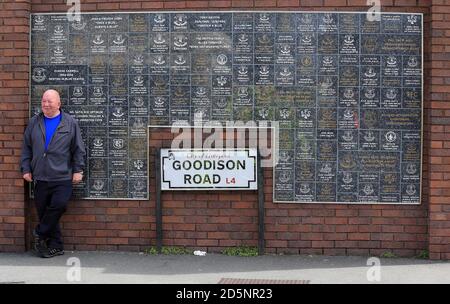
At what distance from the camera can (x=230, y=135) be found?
712 cm

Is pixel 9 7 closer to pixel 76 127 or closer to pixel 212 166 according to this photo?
pixel 76 127

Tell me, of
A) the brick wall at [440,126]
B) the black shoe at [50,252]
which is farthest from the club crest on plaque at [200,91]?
the brick wall at [440,126]

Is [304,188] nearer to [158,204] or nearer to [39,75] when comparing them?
[158,204]

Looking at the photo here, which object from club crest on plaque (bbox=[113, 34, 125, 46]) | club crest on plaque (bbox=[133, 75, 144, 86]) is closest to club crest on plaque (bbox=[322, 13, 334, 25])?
club crest on plaque (bbox=[133, 75, 144, 86])

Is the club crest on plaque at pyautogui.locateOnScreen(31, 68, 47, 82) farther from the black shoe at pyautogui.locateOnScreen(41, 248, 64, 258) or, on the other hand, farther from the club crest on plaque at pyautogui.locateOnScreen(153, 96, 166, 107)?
the black shoe at pyautogui.locateOnScreen(41, 248, 64, 258)

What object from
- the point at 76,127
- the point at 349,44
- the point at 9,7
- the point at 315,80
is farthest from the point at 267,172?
the point at 9,7

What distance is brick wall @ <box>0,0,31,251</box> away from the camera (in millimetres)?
7160

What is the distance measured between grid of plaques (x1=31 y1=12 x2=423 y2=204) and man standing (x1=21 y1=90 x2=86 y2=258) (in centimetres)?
25

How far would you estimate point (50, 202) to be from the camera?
704 centimetres

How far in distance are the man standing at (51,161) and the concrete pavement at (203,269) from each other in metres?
0.43

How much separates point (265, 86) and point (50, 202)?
8.71ft

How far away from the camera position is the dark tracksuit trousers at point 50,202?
696 centimetres

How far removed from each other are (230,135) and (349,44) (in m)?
1.62

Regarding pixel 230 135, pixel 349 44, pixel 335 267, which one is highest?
pixel 349 44
